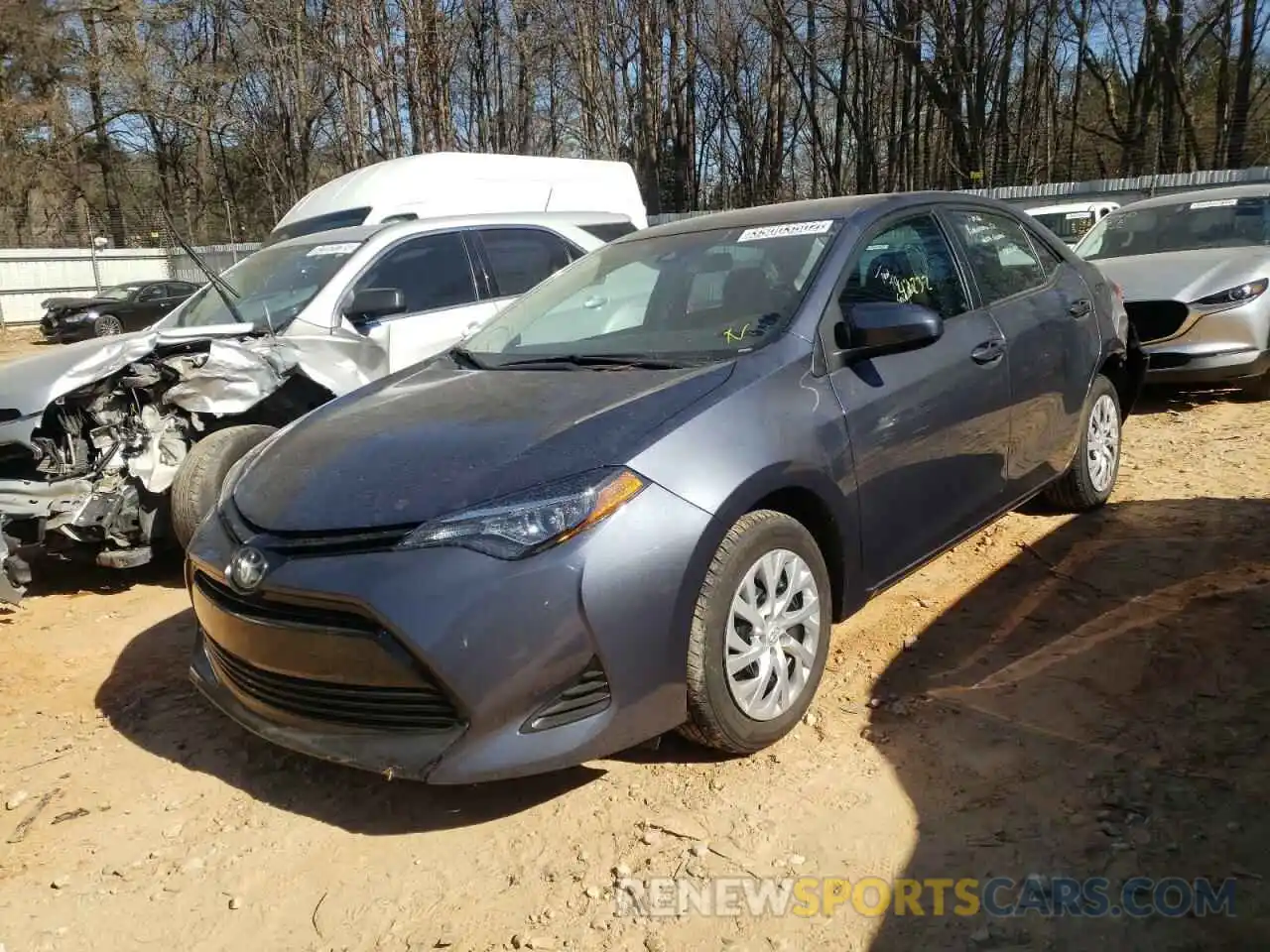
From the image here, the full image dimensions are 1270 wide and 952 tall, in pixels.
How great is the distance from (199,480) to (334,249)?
1916mm

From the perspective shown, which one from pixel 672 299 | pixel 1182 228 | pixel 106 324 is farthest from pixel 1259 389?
pixel 106 324

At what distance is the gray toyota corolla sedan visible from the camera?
2.37 metres

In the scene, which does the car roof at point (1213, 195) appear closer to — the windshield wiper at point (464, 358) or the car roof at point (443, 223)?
the car roof at point (443, 223)

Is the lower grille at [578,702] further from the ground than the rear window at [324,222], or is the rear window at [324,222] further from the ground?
the rear window at [324,222]

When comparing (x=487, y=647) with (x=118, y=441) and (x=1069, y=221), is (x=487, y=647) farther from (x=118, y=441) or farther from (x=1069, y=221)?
(x=1069, y=221)

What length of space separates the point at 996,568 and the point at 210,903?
3228mm

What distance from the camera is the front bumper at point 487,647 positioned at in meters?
2.32

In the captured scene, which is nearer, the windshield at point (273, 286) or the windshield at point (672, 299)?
the windshield at point (672, 299)

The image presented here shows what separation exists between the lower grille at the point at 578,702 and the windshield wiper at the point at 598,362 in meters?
1.06

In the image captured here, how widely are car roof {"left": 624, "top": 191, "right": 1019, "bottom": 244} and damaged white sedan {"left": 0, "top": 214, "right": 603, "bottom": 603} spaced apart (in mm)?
1407

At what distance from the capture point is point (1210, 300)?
668 cm

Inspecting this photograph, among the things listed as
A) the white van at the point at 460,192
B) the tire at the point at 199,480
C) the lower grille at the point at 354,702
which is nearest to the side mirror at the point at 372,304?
the tire at the point at 199,480

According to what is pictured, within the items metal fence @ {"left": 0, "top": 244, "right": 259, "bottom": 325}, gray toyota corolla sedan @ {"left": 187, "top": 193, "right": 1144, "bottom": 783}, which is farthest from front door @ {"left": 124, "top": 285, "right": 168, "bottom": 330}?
gray toyota corolla sedan @ {"left": 187, "top": 193, "right": 1144, "bottom": 783}

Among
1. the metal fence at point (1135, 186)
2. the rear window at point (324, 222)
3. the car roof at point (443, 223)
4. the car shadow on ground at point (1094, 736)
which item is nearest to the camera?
the car shadow on ground at point (1094, 736)
